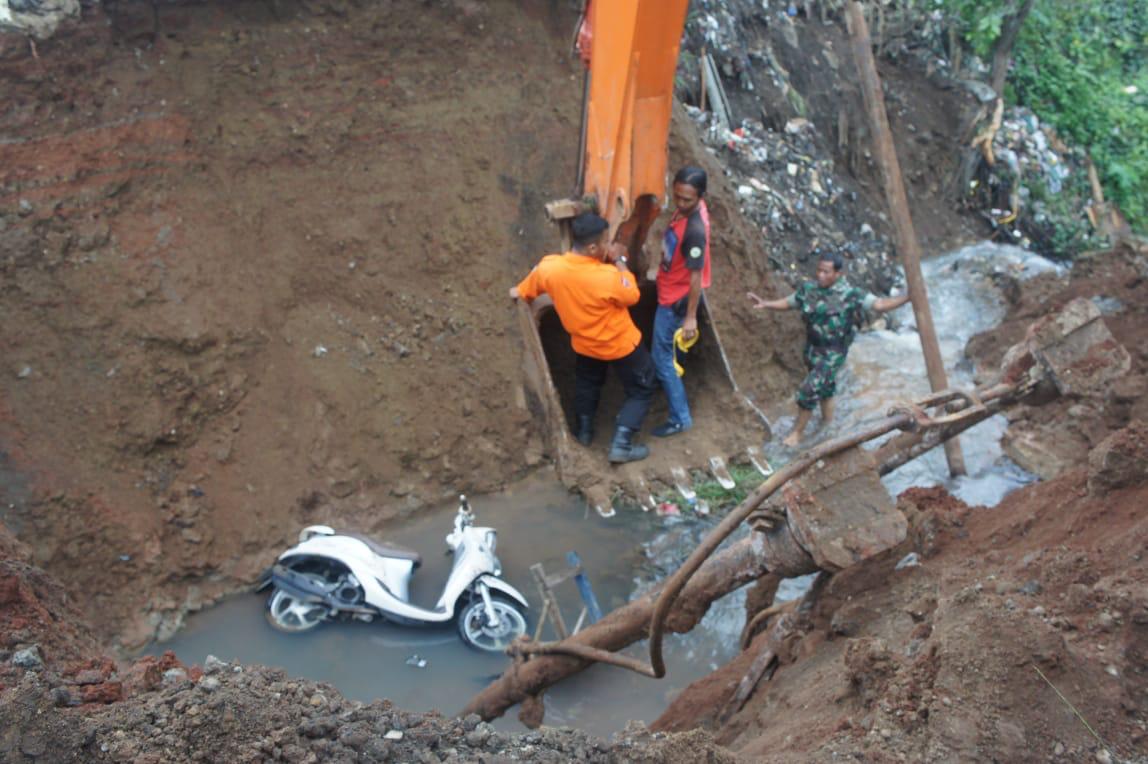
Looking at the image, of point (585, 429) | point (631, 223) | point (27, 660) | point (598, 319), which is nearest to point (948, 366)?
point (585, 429)

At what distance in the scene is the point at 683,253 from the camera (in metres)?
6.01

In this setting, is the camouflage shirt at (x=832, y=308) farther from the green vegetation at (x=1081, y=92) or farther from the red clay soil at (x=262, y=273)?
the green vegetation at (x=1081, y=92)

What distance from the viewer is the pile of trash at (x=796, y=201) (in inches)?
342

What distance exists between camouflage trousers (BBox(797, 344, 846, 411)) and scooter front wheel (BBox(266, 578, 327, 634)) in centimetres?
382

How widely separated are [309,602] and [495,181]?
3.53m

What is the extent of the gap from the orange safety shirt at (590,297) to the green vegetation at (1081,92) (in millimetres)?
7162

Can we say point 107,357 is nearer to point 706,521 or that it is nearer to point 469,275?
point 469,275

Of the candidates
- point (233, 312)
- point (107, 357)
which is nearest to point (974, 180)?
point (233, 312)

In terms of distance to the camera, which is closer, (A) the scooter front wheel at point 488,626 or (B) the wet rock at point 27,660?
(B) the wet rock at point 27,660

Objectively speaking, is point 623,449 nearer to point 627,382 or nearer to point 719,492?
point 627,382

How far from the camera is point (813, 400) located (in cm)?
711

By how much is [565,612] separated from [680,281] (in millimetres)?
2276

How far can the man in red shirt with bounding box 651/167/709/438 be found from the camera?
580 cm

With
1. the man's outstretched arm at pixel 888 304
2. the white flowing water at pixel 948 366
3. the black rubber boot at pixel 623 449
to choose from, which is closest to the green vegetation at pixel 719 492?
the black rubber boot at pixel 623 449
